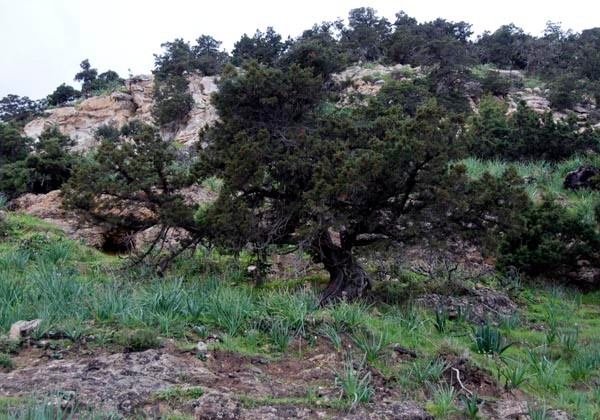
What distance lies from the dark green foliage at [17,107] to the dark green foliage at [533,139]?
988 inches

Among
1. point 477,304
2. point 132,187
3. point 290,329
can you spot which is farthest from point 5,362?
point 477,304

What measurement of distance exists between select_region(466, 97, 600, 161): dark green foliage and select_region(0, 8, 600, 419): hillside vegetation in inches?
101

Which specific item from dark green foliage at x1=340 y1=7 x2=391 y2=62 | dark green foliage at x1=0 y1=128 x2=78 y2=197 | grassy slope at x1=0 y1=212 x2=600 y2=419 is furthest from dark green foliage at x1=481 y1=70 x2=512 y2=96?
grassy slope at x1=0 y1=212 x2=600 y2=419

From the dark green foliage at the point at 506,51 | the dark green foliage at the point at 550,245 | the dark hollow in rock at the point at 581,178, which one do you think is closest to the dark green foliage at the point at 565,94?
the dark green foliage at the point at 506,51

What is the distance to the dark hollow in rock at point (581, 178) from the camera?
16984 mm

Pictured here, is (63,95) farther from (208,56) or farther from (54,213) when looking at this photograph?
(54,213)

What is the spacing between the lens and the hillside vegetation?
17.9ft

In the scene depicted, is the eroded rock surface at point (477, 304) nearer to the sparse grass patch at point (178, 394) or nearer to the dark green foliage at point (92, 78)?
the sparse grass patch at point (178, 394)

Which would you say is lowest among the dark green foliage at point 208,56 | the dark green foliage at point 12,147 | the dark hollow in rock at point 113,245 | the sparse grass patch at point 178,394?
the dark hollow in rock at point 113,245

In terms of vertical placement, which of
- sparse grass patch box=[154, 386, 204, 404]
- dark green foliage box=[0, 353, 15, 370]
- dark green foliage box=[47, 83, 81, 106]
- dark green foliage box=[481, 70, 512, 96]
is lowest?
sparse grass patch box=[154, 386, 204, 404]

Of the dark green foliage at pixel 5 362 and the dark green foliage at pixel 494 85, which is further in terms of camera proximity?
the dark green foliage at pixel 494 85

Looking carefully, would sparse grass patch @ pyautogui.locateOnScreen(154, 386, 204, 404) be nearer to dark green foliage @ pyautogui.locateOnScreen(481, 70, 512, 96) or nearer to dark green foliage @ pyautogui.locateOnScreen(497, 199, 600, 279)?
dark green foliage @ pyautogui.locateOnScreen(497, 199, 600, 279)

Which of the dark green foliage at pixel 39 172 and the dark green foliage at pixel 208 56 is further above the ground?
the dark green foliage at pixel 208 56

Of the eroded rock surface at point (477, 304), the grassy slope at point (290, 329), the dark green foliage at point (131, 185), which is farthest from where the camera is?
the dark green foliage at point (131, 185)
